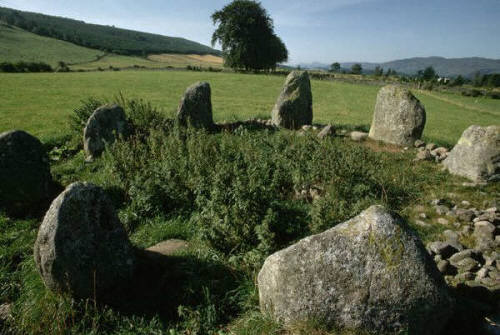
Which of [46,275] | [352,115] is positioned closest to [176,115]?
[46,275]

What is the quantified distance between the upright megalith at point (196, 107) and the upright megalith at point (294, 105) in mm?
3385

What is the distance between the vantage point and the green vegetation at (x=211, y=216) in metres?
4.56

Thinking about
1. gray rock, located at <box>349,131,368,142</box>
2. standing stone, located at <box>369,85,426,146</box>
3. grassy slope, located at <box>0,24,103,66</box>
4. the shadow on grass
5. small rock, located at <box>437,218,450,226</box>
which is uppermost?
grassy slope, located at <box>0,24,103,66</box>

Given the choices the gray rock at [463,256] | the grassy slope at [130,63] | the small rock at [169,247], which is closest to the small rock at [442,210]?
the gray rock at [463,256]

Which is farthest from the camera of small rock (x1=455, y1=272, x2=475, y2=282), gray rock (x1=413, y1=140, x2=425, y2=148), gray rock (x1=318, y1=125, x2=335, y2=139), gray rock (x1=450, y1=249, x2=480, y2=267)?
gray rock (x1=318, y1=125, x2=335, y2=139)

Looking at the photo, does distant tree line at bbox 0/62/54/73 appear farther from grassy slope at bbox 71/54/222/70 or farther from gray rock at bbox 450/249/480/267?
gray rock at bbox 450/249/480/267

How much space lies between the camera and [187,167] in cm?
823

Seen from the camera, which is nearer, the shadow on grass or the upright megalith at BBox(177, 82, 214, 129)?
the shadow on grass

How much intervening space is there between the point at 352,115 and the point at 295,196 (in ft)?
59.4

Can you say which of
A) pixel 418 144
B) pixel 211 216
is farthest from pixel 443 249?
pixel 418 144

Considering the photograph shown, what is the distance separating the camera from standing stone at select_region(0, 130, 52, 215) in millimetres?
7832

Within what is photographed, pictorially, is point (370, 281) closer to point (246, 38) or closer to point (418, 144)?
point (418, 144)

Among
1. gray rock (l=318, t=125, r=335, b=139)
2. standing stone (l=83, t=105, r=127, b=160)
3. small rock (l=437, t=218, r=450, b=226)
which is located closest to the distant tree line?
standing stone (l=83, t=105, r=127, b=160)

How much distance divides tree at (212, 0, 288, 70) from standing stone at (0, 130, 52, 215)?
61.7 meters
